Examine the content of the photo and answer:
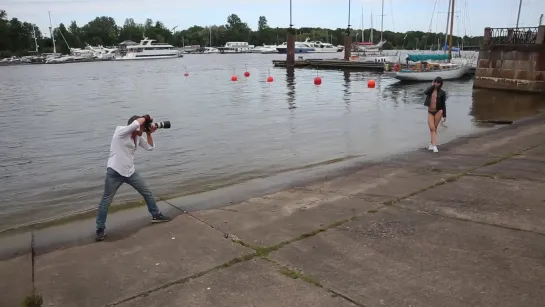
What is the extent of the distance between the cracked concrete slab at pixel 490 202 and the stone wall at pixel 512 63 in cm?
2503

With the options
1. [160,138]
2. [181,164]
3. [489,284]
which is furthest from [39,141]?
[489,284]

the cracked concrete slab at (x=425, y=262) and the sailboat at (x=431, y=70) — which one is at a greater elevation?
the sailboat at (x=431, y=70)

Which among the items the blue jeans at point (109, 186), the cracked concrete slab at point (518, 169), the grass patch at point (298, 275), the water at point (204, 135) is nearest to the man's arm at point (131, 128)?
the blue jeans at point (109, 186)

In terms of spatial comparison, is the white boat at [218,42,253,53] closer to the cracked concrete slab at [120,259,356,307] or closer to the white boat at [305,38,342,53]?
the white boat at [305,38,342,53]

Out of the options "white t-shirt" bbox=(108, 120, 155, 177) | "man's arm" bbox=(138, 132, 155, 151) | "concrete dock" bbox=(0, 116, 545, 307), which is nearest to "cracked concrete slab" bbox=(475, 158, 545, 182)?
"concrete dock" bbox=(0, 116, 545, 307)

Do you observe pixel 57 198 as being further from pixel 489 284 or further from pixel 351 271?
pixel 489 284

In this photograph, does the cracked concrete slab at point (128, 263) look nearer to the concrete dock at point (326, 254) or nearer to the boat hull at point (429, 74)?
the concrete dock at point (326, 254)

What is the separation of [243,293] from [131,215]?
3.49 meters

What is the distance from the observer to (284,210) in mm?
6402

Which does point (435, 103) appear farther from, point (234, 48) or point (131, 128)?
point (234, 48)

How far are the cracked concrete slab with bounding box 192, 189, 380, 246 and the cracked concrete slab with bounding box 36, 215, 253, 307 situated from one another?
34 cm

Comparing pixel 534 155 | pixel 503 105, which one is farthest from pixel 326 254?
pixel 503 105

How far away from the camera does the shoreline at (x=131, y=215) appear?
589 centimetres

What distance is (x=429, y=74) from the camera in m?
38.2
